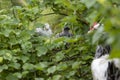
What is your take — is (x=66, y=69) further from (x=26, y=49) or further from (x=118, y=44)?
(x=118, y=44)

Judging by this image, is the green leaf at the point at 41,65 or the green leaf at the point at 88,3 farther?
the green leaf at the point at 41,65

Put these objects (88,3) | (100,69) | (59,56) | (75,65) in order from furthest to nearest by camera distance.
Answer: (59,56) → (75,65) → (100,69) → (88,3)

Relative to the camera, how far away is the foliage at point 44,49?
152cm

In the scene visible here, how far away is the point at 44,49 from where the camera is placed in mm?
1686

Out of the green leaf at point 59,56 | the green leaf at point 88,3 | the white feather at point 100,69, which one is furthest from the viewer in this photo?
the green leaf at point 59,56

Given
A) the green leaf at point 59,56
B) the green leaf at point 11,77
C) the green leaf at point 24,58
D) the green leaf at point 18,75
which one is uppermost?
the green leaf at point 59,56

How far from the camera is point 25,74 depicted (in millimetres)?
1595

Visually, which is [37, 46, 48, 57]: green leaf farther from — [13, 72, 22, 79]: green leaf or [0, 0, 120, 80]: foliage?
[13, 72, 22, 79]: green leaf

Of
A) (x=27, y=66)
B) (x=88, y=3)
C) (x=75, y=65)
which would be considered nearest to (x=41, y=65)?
(x=27, y=66)

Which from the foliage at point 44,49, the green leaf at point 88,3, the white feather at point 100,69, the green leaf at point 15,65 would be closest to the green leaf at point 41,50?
the foliage at point 44,49

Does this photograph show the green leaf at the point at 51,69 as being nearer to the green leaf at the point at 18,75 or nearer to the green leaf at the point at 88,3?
the green leaf at the point at 18,75

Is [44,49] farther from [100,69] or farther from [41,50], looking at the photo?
[100,69]

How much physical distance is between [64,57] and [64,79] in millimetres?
146

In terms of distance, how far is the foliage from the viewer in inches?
59.9
